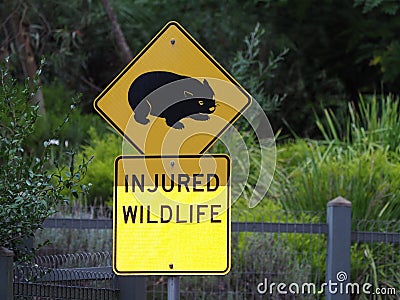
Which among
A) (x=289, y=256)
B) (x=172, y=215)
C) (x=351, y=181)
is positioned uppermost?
(x=172, y=215)

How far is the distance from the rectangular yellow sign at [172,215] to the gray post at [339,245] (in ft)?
9.87

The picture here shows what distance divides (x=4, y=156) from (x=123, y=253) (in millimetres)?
1305

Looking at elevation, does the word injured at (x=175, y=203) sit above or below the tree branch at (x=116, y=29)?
below

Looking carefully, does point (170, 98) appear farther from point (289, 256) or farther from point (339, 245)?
point (289, 256)

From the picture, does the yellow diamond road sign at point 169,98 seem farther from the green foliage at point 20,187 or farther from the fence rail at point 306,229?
the fence rail at point 306,229

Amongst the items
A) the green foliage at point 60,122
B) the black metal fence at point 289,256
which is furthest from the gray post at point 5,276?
the green foliage at point 60,122

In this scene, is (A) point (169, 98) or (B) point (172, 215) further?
(A) point (169, 98)

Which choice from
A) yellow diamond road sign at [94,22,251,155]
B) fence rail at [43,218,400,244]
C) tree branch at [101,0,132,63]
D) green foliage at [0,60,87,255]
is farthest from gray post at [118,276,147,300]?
tree branch at [101,0,132,63]

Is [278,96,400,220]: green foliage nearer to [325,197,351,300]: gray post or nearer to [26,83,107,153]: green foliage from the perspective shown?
[325,197,351,300]: gray post

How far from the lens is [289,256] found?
7.30 m

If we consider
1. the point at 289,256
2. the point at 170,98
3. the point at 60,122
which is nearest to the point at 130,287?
A: the point at 170,98

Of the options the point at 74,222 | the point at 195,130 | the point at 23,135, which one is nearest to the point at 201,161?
the point at 195,130

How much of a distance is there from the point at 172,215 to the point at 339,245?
3183mm

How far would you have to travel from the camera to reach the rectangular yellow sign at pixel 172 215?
3826 millimetres
